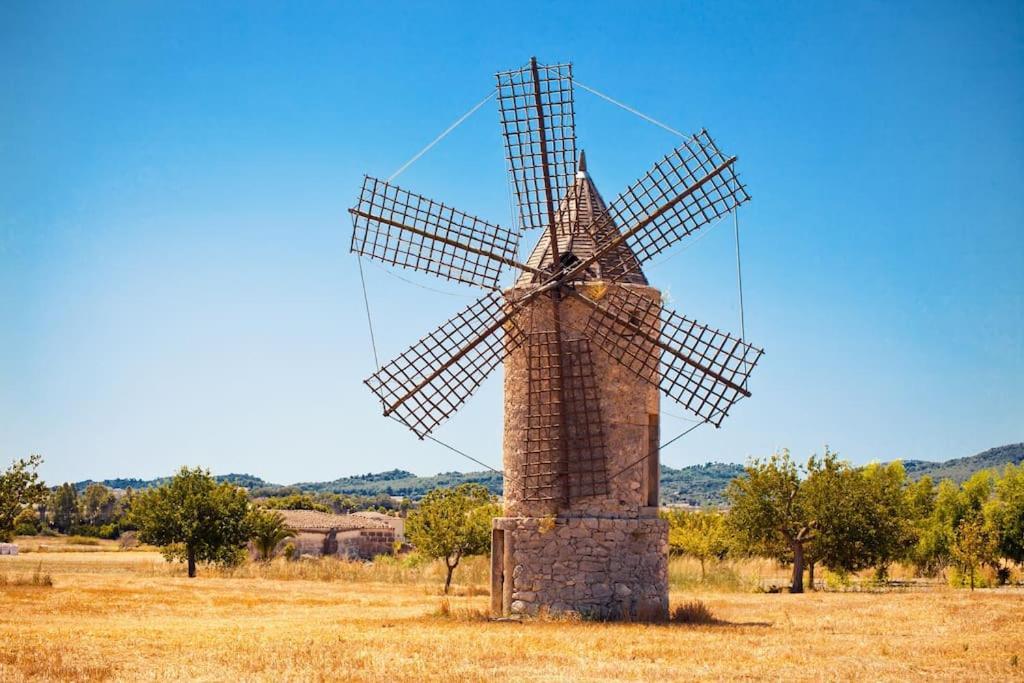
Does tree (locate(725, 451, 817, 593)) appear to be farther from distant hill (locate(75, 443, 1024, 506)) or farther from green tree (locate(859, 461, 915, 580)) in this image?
distant hill (locate(75, 443, 1024, 506))

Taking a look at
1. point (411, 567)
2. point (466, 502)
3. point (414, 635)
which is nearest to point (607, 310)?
point (414, 635)

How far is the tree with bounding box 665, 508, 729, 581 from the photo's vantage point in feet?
108

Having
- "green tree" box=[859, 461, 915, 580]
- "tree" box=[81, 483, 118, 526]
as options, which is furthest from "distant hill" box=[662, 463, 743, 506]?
"green tree" box=[859, 461, 915, 580]

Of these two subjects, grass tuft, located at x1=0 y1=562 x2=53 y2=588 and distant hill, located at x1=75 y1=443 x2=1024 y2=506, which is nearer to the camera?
grass tuft, located at x1=0 y1=562 x2=53 y2=588

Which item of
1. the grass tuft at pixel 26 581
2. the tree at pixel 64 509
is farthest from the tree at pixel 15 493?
the tree at pixel 64 509

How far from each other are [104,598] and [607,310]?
10264 mm

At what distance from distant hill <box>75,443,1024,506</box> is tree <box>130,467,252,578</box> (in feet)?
204

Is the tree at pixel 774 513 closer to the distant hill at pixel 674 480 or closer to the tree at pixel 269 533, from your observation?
the tree at pixel 269 533

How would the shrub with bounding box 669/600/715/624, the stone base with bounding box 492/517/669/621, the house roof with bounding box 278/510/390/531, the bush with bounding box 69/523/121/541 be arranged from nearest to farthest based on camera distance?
the stone base with bounding box 492/517/669/621 → the shrub with bounding box 669/600/715/624 → the house roof with bounding box 278/510/390/531 → the bush with bounding box 69/523/121/541

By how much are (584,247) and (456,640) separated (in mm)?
6757

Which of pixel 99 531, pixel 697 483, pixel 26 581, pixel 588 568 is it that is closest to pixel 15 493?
pixel 26 581

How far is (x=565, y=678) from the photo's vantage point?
1037 centimetres

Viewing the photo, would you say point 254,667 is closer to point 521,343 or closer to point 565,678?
point 565,678

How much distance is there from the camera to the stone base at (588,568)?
630 inches
